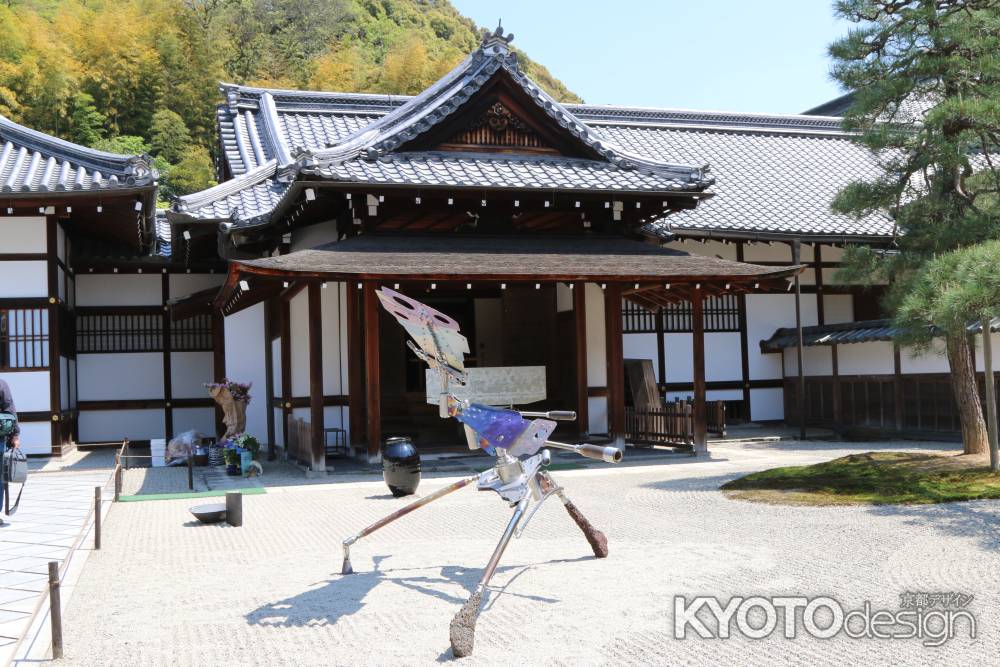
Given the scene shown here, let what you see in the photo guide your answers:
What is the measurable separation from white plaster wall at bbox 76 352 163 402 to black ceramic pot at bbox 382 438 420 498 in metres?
9.77

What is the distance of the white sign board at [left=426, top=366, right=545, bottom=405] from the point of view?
13.5 metres

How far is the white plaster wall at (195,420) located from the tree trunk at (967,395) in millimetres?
13898

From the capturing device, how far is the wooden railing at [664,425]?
13.8 m

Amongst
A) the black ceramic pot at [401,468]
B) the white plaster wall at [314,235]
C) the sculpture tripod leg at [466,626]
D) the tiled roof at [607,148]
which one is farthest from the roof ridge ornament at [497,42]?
the sculpture tripod leg at [466,626]

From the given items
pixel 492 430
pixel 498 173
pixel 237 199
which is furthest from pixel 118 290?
pixel 492 430

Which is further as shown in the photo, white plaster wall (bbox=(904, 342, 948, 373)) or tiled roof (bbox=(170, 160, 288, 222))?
white plaster wall (bbox=(904, 342, 948, 373))

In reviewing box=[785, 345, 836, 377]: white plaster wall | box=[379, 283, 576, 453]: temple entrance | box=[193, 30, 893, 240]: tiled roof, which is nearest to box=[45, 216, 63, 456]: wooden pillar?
box=[193, 30, 893, 240]: tiled roof

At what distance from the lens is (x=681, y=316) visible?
1802 cm

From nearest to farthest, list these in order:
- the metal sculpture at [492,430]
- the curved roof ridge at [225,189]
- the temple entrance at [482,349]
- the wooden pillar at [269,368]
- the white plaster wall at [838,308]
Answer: the metal sculpture at [492,430], the curved roof ridge at [225,189], the temple entrance at [482,349], the wooden pillar at [269,368], the white plaster wall at [838,308]

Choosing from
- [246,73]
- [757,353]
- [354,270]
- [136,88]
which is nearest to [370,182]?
[354,270]

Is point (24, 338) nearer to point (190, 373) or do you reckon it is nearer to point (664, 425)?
point (190, 373)

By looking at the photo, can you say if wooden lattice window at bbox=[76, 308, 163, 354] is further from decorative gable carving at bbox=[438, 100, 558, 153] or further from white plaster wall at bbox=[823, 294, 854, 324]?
white plaster wall at bbox=[823, 294, 854, 324]

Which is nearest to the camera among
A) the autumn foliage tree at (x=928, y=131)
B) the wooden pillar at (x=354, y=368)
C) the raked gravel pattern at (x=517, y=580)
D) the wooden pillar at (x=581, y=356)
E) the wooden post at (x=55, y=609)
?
the wooden post at (x=55, y=609)

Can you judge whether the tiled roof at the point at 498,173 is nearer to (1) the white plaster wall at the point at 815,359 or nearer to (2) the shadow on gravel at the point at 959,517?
(1) the white plaster wall at the point at 815,359
